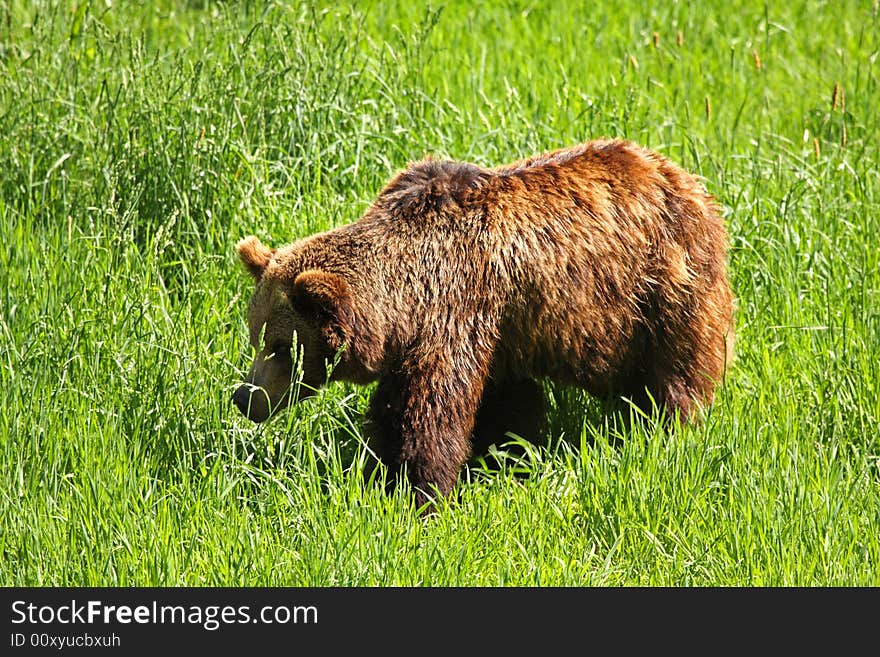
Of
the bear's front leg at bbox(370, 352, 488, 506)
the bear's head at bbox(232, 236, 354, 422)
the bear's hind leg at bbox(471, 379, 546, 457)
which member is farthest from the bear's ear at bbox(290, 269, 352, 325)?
the bear's hind leg at bbox(471, 379, 546, 457)

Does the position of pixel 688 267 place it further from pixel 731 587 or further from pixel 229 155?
pixel 229 155

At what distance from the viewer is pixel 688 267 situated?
5.10 metres

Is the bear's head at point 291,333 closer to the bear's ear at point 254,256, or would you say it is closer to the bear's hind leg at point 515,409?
the bear's ear at point 254,256

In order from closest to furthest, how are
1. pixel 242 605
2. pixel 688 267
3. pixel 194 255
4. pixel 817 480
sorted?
pixel 242 605, pixel 817 480, pixel 688 267, pixel 194 255

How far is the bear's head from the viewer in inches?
184

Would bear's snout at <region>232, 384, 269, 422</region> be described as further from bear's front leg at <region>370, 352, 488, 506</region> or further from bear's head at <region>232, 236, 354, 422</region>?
bear's front leg at <region>370, 352, 488, 506</region>

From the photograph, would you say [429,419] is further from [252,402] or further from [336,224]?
[336,224]

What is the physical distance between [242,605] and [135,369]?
1.56m

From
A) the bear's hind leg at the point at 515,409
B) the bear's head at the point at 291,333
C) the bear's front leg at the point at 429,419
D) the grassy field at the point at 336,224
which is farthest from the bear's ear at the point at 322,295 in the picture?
the bear's hind leg at the point at 515,409

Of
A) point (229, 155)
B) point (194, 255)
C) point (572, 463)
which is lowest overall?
point (572, 463)

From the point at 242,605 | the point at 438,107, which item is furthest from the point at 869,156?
the point at 242,605

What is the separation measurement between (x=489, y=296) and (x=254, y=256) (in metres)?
0.96

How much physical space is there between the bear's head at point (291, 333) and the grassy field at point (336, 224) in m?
0.14

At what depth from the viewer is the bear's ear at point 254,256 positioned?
16.5 ft
